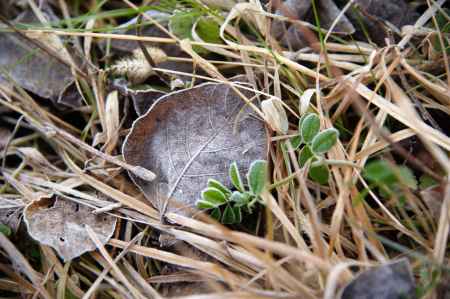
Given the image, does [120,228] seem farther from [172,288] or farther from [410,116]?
[410,116]

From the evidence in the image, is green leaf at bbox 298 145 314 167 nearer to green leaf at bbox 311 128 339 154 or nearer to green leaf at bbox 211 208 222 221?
green leaf at bbox 311 128 339 154

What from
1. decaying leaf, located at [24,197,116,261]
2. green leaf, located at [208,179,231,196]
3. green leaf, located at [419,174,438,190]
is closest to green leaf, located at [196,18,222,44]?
green leaf, located at [208,179,231,196]

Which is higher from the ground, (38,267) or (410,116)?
(410,116)

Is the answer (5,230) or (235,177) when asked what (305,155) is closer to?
(235,177)

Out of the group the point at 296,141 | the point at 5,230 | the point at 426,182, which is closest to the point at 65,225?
the point at 5,230

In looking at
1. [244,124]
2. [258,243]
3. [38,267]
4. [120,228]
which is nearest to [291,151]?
[244,124]

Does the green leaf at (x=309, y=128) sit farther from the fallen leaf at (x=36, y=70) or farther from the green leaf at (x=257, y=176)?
the fallen leaf at (x=36, y=70)

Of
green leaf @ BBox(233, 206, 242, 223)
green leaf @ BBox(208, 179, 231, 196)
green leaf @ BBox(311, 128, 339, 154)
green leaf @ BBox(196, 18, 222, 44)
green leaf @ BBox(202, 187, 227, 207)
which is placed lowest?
green leaf @ BBox(233, 206, 242, 223)
